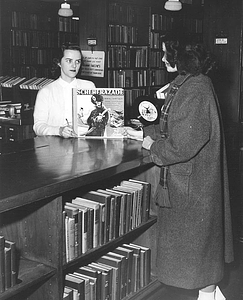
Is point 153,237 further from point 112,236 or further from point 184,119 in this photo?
point 184,119

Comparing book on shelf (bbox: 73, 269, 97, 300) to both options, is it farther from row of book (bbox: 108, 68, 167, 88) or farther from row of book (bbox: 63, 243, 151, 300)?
row of book (bbox: 108, 68, 167, 88)

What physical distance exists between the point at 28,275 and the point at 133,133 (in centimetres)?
126

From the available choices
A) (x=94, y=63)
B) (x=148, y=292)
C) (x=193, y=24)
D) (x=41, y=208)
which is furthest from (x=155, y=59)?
(x=41, y=208)

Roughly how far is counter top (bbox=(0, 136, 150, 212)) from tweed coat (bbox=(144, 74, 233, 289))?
0.24 m

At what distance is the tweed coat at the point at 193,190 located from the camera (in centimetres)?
237

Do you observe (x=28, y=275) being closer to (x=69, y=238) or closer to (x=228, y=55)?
(x=69, y=238)

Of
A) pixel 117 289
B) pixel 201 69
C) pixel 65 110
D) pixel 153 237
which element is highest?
pixel 201 69

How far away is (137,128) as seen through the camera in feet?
10.5

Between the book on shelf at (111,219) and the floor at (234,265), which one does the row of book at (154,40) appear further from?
the book on shelf at (111,219)

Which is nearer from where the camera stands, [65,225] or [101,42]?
[65,225]

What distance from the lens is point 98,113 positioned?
9.88 ft

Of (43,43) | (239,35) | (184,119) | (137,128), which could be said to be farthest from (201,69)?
(43,43)

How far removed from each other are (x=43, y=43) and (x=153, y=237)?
22.6 ft

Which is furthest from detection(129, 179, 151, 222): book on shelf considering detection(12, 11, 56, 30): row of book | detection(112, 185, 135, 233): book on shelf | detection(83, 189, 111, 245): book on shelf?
detection(12, 11, 56, 30): row of book
